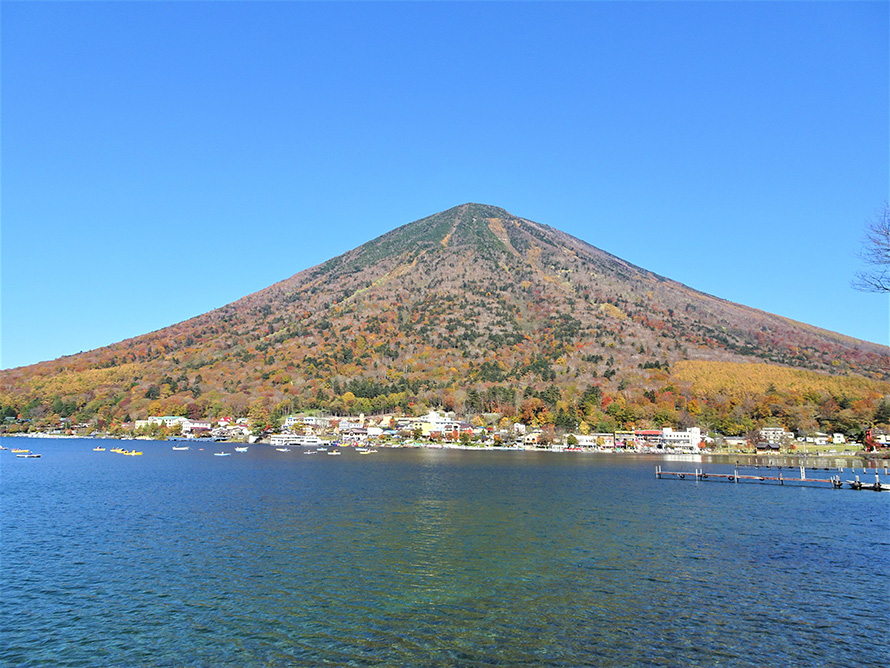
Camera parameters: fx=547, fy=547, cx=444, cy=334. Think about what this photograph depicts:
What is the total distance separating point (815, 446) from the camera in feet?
456

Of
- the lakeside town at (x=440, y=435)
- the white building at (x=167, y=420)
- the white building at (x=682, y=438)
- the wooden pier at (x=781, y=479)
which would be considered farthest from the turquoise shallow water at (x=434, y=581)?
the white building at (x=167, y=420)

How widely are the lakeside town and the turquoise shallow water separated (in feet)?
329

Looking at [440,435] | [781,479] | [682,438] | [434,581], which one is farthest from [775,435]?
[434,581]

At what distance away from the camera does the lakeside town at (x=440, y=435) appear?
146 meters

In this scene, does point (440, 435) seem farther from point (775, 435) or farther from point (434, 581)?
point (434, 581)

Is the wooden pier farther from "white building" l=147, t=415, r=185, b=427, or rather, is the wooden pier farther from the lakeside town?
"white building" l=147, t=415, r=185, b=427

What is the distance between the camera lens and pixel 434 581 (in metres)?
26.1

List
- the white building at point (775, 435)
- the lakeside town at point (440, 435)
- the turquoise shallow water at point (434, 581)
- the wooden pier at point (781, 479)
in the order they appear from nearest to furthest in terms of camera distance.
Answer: the turquoise shallow water at point (434, 581)
the wooden pier at point (781, 479)
the lakeside town at point (440, 435)
the white building at point (775, 435)

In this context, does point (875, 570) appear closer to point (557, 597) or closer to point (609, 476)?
point (557, 597)

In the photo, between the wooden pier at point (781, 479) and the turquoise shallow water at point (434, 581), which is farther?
the wooden pier at point (781, 479)

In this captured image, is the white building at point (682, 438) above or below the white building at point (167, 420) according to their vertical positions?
below

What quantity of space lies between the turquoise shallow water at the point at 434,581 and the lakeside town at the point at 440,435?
100 metres

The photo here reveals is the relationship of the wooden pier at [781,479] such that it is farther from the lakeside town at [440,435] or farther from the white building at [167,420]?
the white building at [167,420]

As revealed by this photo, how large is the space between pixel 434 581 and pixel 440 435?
141 m
